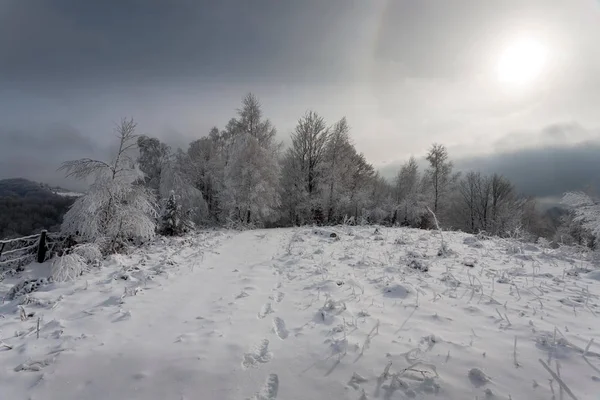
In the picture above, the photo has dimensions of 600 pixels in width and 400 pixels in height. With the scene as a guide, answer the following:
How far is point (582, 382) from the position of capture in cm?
271

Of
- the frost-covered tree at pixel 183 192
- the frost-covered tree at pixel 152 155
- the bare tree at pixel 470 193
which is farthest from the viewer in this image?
the bare tree at pixel 470 193

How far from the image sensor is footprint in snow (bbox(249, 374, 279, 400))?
9.25ft

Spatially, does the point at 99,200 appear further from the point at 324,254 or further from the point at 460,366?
the point at 460,366

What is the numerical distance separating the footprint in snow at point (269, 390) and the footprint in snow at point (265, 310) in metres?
1.75

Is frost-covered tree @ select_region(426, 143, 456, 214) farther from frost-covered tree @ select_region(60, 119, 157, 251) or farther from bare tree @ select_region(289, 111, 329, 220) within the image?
frost-covered tree @ select_region(60, 119, 157, 251)

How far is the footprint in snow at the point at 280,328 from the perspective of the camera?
4.09 m

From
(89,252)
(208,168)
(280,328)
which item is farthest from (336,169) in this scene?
(280,328)

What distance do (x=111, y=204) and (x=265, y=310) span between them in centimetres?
854

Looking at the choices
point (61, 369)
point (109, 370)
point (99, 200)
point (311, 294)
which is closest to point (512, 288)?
point (311, 294)

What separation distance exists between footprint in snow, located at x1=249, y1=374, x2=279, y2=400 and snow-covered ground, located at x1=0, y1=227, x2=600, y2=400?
16mm

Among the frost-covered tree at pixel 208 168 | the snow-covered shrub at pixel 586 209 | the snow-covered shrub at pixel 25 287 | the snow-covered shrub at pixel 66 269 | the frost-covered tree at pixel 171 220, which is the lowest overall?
the snow-covered shrub at pixel 25 287

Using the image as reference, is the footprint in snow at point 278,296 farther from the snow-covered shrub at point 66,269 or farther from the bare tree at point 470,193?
the bare tree at point 470,193

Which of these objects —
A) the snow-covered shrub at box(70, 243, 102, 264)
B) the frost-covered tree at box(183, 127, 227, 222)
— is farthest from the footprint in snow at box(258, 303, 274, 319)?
the frost-covered tree at box(183, 127, 227, 222)

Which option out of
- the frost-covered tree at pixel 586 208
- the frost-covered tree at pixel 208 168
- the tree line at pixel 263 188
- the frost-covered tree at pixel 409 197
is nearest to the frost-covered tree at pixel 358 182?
the tree line at pixel 263 188
